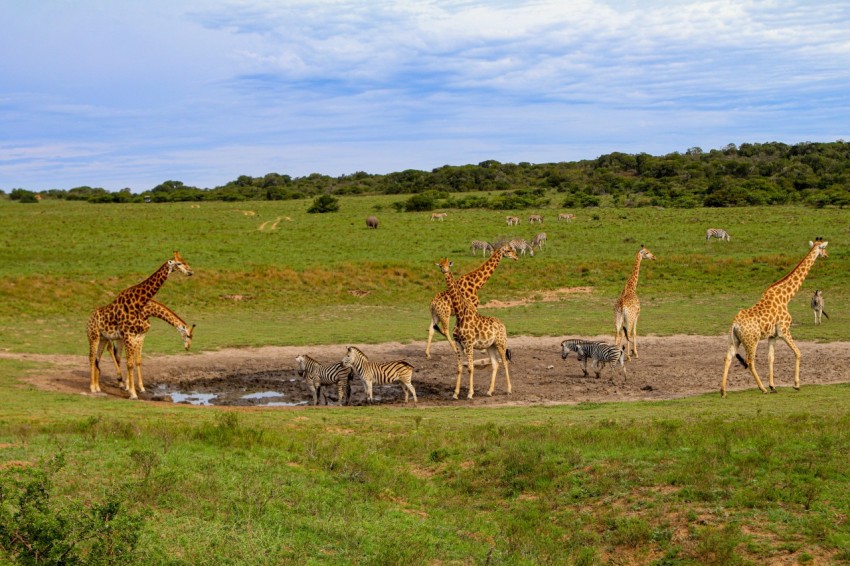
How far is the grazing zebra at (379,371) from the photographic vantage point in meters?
18.5

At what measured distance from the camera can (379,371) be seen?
18.6 meters

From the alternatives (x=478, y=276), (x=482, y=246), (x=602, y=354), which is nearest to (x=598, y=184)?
(x=482, y=246)

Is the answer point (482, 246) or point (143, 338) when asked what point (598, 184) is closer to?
point (482, 246)

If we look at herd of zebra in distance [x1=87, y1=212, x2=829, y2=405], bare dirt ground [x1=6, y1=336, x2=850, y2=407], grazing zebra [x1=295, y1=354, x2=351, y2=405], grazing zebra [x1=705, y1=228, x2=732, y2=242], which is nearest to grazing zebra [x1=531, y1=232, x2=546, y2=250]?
grazing zebra [x1=705, y1=228, x2=732, y2=242]

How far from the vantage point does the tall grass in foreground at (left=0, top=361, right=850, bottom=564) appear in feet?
30.9

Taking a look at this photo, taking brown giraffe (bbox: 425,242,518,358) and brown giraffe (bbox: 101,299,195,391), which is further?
brown giraffe (bbox: 425,242,518,358)

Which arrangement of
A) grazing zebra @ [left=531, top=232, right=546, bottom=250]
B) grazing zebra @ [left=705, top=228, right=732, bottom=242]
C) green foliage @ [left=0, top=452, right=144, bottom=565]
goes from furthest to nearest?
grazing zebra @ [left=705, top=228, right=732, bottom=242], grazing zebra @ [left=531, top=232, right=546, bottom=250], green foliage @ [left=0, top=452, right=144, bottom=565]

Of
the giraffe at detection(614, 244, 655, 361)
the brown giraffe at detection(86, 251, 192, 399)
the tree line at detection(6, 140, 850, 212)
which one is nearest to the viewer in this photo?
the brown giraffe at detection(86, 251, 192, 399)

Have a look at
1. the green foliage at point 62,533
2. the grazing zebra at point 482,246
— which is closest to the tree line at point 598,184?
the grazing zebra at point 482,246

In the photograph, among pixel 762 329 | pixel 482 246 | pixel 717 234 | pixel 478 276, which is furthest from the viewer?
pixel 717 234

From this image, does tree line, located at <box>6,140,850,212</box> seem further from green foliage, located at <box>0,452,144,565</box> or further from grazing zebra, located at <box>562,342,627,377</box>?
green foliage, located at <box>0,452,144,565</box>

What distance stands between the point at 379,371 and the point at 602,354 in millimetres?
5132

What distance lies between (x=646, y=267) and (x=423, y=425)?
86.1ft

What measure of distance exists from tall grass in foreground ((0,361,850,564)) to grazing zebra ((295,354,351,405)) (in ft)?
11.7
